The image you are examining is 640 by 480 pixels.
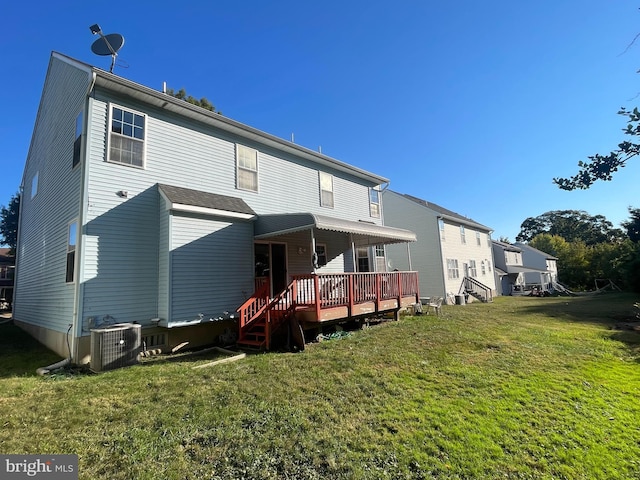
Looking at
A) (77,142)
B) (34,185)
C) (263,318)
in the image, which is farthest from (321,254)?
(34,185)

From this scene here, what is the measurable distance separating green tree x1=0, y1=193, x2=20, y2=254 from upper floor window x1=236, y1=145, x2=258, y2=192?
35.9m

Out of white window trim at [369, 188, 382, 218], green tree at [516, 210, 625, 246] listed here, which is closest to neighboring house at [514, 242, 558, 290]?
white window trim at [369, 188, 382, 218]

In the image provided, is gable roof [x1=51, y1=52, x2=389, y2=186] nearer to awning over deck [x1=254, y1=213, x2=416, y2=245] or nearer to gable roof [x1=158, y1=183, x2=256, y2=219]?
gable roof [x1=158, y1=183, x2=256, y2=219]

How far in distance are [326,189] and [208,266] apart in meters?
6.56

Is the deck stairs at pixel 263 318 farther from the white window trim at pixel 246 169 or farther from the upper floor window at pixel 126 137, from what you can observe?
the upper floor window at pixel 126 137

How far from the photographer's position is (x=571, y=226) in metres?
75.2

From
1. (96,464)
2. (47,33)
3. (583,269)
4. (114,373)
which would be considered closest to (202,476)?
(96,464)

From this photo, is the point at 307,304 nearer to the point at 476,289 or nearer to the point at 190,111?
the point at 190,111

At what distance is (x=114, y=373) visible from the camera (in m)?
6.16

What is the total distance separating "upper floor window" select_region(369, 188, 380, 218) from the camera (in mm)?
15672

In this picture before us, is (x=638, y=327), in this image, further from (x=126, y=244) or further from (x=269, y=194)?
(x=126, y=244)

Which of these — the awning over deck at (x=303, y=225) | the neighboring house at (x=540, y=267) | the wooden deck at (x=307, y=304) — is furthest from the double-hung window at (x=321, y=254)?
the neighboring house at (x=540, y=267)

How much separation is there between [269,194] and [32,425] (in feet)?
27.4

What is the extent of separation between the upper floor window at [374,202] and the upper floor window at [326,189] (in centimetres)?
280
